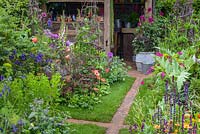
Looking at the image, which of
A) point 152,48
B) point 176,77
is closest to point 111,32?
point 152,48

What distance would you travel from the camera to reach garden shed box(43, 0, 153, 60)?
8.14 meters

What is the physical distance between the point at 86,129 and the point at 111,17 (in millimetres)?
4235

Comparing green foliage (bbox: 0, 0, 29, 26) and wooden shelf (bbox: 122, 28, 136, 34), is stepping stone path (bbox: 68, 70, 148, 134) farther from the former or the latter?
wooden shelf (bbox: 122, 28, 136, 34)

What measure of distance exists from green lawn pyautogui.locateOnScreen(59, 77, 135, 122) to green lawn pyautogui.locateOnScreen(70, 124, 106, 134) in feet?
1.00

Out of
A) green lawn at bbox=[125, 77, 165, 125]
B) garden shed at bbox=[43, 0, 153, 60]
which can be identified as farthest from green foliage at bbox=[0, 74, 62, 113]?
garden shed at bbox=[43, 0, 153, 60]

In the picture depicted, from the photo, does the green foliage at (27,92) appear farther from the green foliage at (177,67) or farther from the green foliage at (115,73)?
the green foliage at (115,73)

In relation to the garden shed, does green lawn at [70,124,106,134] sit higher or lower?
lower

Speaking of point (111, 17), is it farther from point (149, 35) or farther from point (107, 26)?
point (149, 35)

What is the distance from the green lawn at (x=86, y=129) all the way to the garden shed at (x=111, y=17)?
3.44 metres

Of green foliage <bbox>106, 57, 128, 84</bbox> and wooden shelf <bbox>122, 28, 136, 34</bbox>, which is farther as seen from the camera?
wooden shelf <bbox>122, 28, 136, 34</bbox>

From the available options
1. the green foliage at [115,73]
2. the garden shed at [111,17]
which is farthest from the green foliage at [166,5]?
the green foliage at [115,73]

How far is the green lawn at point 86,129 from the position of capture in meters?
4.46

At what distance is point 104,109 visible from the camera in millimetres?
5359

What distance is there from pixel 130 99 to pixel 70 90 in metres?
1.04
